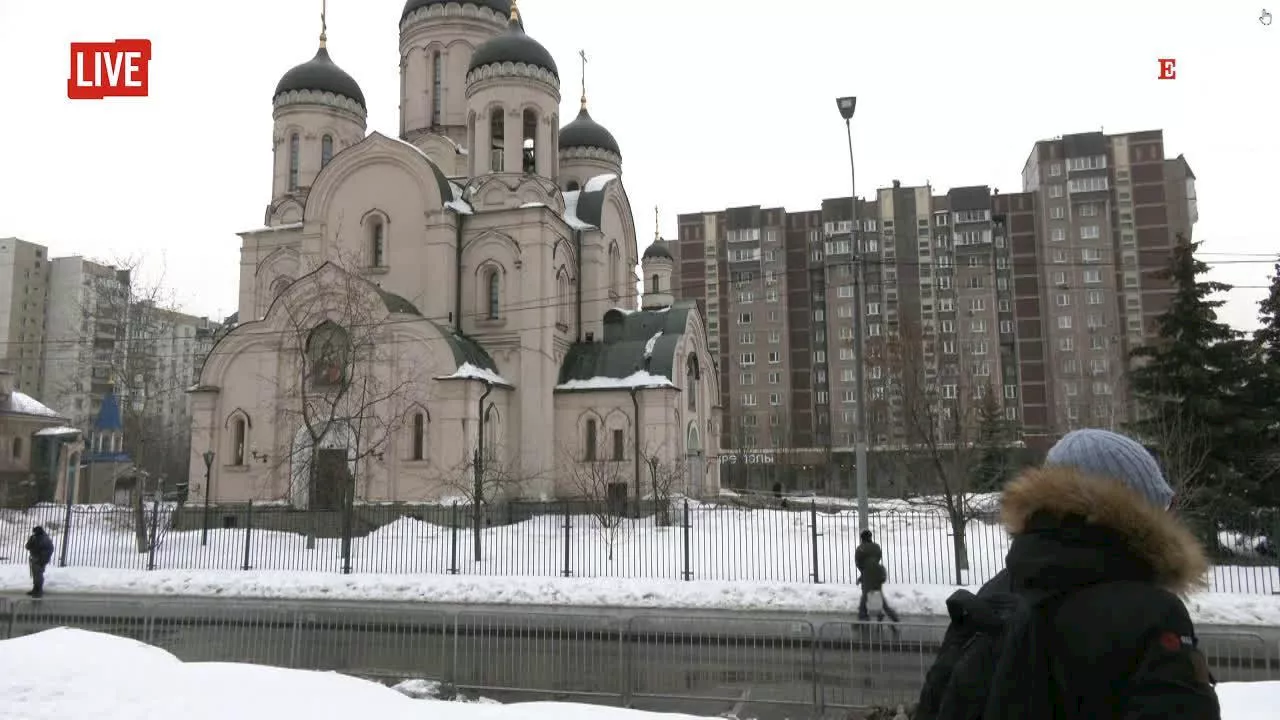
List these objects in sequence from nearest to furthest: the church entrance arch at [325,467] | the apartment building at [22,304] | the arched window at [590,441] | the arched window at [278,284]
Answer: the church entrance arch at [325,467] → the arched window at [590,441] → the arched window at [278,284] → the apartment building at [22,304]

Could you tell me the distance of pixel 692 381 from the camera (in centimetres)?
3716

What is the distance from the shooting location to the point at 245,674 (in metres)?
7.98

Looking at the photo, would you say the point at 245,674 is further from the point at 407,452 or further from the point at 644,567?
the point at 407,452

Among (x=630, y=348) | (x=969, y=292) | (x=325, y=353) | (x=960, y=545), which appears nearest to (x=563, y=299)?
(x=630, y=348)

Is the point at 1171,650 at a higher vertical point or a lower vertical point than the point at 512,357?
lower

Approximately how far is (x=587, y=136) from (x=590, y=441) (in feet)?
55.2

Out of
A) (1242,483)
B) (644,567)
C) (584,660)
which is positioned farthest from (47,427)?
(1242,483)

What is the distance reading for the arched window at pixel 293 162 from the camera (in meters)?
39.1

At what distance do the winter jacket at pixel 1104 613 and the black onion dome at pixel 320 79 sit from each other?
40.9m

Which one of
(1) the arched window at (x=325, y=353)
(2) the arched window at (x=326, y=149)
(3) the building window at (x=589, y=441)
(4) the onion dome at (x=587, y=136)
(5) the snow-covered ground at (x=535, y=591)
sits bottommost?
(5) the snow-covered ground at (x=535, y=591)

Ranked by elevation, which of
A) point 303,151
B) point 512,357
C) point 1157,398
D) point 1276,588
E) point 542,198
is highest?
point 303,151

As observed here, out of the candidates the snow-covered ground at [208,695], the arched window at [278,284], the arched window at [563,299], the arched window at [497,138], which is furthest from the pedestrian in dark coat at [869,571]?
the arched window at [278,284]

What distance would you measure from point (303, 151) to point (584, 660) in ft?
109

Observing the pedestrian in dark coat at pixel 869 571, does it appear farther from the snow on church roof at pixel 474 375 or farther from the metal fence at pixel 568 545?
the snow on church roof at pixel 474 375
